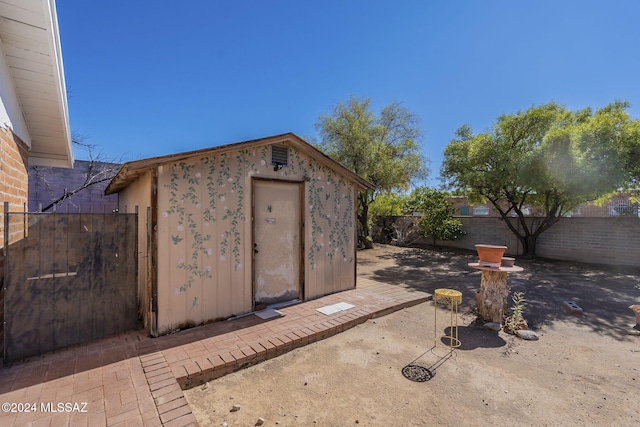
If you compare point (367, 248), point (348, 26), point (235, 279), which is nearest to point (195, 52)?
point (348, 26)

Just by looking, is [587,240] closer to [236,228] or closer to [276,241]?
[276,241]

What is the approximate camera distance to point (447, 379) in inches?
114

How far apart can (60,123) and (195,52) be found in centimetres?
480

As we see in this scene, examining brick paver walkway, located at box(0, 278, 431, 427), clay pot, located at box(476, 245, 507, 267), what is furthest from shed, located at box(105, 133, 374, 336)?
clay pot, located at box(476, 245, 507, 267)

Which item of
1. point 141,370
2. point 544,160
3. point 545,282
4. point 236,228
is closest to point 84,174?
point 236,228

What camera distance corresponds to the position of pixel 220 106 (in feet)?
34.8

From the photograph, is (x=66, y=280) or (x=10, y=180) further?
(x=66, y=280)

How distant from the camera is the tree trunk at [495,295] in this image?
4.38m

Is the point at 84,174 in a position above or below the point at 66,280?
above

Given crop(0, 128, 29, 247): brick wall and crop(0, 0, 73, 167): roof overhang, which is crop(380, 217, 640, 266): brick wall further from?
crop(0, 128, 29, 247): brick wall

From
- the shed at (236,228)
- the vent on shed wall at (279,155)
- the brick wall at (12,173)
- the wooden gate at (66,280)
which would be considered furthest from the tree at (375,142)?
the brick wall at (12,173)

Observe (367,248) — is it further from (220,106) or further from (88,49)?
(88,49)

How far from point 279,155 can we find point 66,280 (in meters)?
3.47

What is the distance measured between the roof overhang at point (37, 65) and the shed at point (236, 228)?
116 cm
